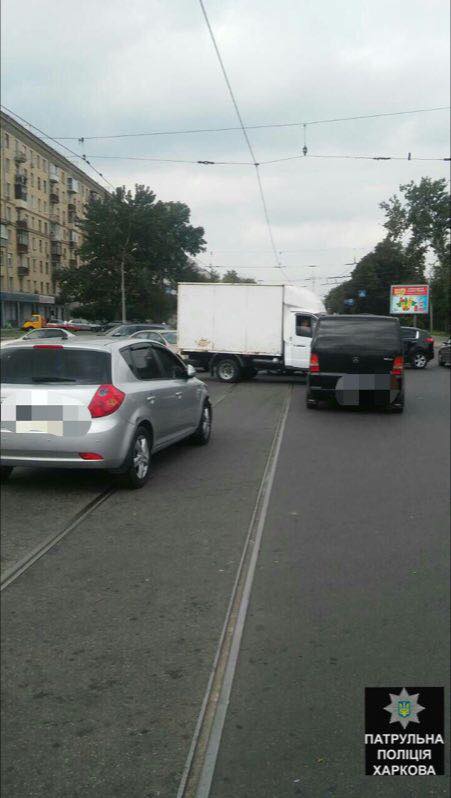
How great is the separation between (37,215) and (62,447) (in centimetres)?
271

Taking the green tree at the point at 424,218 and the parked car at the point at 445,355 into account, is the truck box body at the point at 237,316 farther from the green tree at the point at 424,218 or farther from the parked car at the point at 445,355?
the parked car at the point at 445,355

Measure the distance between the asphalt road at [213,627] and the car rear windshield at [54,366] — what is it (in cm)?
114

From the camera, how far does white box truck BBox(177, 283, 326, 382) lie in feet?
67.5

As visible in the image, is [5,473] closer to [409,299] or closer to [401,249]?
[401,249]

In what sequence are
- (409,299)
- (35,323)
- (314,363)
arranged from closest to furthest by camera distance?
(35,323)
(314,363)
(409,299)

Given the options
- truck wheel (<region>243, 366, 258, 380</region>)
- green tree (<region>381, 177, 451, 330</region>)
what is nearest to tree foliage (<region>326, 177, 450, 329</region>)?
green tree (<region>381, 177, 451, 330</region>)

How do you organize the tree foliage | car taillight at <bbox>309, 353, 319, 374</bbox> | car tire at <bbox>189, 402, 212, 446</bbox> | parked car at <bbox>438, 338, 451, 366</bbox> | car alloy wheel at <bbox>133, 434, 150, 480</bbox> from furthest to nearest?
parked car at <bbox>438, 338, 451, 366</bbox> < the tree foliage < car taillight at <bbox>309, 353, 319, 374</bbox> < car tire at <bbox>189, 402, 212, 446</bbox> < car alloy wheel at <bbox>133, 434, 150, 480</bbox>

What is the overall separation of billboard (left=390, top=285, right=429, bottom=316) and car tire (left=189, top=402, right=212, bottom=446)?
34741 mm

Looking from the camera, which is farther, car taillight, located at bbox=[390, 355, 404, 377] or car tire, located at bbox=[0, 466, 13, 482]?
car taillight, located at bbox=[390, 355, 404, 377]

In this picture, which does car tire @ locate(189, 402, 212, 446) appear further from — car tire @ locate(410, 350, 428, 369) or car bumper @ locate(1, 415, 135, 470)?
car tire @ locate(410, 350, 428, 369)

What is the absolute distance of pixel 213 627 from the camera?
13.2 ft

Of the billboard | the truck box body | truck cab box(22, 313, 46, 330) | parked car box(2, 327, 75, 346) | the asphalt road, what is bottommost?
the asphalt road

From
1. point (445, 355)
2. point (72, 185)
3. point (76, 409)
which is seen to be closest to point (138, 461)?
point (76, 409)

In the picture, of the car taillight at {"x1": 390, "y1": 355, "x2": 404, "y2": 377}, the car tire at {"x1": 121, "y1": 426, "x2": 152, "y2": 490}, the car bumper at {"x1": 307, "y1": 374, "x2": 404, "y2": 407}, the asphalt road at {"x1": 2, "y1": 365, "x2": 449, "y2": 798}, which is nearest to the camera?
the asphalt road at {"x1": 2, "y1": 365, "x2": 449, "y2": 798}
